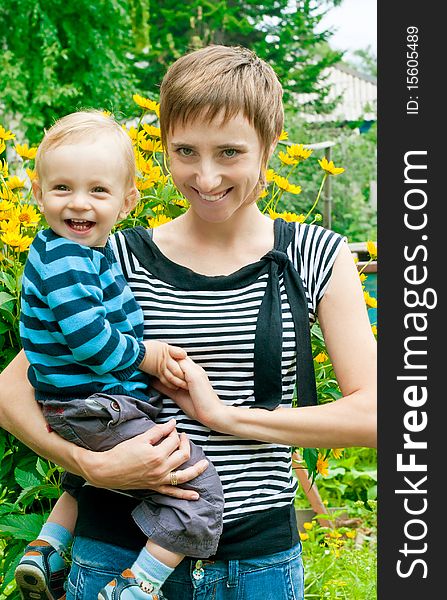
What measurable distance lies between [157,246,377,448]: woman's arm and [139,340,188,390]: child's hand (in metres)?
0.02

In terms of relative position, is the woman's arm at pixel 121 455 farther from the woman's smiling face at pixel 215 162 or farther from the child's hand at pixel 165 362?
the woman's smiling face at pixel 215 162

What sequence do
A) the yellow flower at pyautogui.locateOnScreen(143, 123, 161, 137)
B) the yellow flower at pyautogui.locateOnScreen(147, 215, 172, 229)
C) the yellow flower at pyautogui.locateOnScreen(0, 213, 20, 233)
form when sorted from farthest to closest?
the yellow flower at pyautogui.locateOnScreen(143, 123, 161, 137), the yellow flower at pyautogui.locateOnScreen(147, 215, 172, 229), the yellow flower at pyautogui.locateOnScreen(0, 213, 20, 233)

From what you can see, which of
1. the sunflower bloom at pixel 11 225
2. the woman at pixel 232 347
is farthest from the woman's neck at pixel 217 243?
the sunflower bloom at pixel 11 225

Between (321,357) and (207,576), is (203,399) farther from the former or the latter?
(321,357)

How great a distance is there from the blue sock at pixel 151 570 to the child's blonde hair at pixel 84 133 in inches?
30.6

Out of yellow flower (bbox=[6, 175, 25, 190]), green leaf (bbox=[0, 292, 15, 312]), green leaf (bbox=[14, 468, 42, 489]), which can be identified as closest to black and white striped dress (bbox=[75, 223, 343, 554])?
green leaf (bbox=[0, 292, 15, 312])

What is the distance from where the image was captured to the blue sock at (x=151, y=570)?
6.11ft

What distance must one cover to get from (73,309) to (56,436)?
291 millimetres

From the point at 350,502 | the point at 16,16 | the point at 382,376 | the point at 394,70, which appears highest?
the point at 16,16

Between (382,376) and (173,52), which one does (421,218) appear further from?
(173,52)

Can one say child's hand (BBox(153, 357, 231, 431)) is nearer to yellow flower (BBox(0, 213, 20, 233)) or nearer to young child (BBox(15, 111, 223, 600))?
→ young child (BBox(15, 111, 223, 600))

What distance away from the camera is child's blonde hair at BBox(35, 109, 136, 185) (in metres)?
1.95

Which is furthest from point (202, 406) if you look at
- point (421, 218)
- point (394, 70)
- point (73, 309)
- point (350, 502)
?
point (350, 502)

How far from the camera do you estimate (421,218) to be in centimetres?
198
